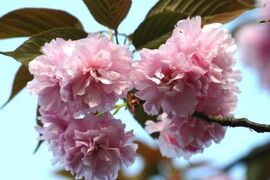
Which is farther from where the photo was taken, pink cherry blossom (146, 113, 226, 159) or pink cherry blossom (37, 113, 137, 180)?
pink cherry blossom (146, 113, 226, 159)

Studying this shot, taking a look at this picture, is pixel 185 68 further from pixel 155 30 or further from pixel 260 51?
pixel 260 51

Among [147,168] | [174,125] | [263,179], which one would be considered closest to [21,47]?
[174,125]

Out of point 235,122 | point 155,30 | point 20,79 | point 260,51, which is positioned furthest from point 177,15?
point 260,51

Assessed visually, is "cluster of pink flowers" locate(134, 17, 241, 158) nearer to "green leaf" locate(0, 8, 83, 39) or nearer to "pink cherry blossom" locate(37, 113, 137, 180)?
"pink cherry blossom" locate(37, 113, 137, 180)

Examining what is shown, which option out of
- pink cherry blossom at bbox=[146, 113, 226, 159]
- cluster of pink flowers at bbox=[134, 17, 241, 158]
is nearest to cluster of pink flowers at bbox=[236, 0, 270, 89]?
pink cherry blossom at bbox=[146, 113, 226, 159]

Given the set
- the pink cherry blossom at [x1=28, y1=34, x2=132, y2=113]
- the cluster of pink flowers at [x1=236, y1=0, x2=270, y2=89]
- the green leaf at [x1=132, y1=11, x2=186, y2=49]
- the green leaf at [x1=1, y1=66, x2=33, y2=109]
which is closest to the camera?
the pink cherry blossom at [x1=28, y1=34, x2=132, y2=113]

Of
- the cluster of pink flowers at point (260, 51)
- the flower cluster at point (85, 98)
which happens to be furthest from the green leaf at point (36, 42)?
the cluster of pink flowers at point (260, 51)

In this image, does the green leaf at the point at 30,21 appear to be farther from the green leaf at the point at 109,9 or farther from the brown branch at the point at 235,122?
the brown branch at the point at 235,122
